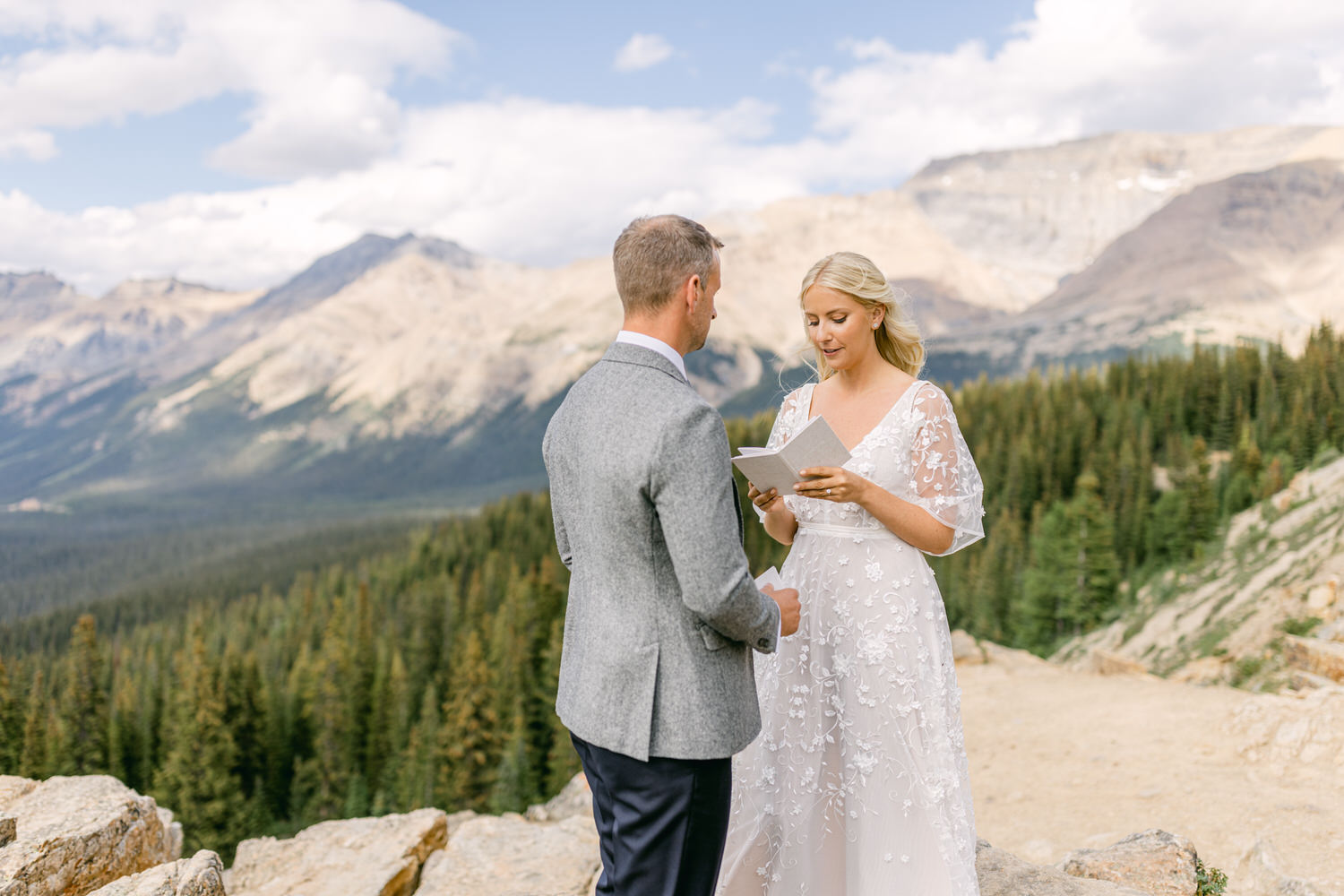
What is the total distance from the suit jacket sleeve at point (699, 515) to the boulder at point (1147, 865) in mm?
4934

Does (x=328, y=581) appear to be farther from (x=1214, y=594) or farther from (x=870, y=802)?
(x=870, y=802)

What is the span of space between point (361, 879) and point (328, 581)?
3748 inches

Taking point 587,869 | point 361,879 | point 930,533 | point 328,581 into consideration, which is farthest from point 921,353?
point 328,581

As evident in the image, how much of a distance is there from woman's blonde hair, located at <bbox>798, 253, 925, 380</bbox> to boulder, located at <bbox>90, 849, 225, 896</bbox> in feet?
17.5

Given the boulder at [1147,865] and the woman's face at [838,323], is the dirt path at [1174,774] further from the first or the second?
the woman's face at [838,323]

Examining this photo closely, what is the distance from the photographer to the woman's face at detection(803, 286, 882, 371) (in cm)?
466

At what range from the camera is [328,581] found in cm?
9362

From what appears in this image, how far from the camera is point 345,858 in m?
7.52

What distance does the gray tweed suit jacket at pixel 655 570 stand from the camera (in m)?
3.15

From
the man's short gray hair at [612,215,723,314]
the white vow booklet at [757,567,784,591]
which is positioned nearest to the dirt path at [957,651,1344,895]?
the white vow booklet at [757,567,784,591]

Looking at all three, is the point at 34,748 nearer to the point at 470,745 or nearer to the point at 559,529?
the point at 470,745

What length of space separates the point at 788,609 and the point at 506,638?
→ 52.0 meters

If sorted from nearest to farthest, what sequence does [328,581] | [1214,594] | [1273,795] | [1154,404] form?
[1273,795]
[1214,594]
[1154,404]
[328,581]

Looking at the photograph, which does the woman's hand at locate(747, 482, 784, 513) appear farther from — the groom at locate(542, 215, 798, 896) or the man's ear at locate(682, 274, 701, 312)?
the man's ear at locate(682, 274, 701, 312)
